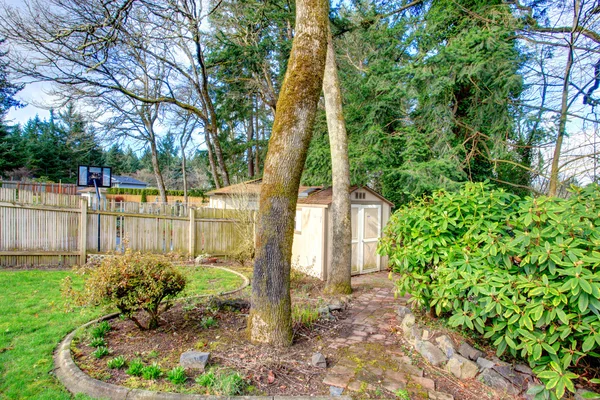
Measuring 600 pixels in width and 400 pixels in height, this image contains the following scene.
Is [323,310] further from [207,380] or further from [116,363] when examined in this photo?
[116,363]

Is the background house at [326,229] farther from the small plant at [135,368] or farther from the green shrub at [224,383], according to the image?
the small plant at [135,368]

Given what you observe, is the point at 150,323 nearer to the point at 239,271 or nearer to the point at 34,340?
the point at 34,340

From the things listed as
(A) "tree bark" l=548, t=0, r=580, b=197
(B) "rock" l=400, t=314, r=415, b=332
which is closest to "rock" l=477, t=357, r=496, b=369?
(B) "rock" l=400, t=314, r=415, b=332

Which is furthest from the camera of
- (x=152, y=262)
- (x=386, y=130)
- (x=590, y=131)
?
(x=386, y=130)

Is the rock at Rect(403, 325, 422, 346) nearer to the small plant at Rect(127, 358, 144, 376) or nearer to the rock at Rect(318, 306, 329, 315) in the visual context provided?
the rock at Rect(318, 306, 329, 315)

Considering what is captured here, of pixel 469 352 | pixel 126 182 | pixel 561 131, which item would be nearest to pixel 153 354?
pixel 469 352

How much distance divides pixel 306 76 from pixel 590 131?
673cm

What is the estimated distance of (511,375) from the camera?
9.34ft

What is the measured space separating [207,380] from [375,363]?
1.66 metres

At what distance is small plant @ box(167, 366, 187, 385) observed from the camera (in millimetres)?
2561

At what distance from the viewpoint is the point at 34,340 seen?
11.2ft

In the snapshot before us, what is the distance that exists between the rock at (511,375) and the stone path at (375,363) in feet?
2.04

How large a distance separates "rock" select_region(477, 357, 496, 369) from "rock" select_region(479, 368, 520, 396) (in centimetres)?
4

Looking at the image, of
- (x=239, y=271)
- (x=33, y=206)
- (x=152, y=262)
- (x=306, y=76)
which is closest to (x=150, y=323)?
(x=152, y=262)
